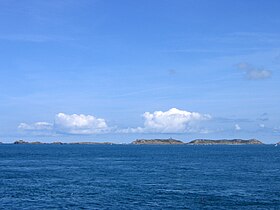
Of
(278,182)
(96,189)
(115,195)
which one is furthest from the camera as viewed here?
(278,182)

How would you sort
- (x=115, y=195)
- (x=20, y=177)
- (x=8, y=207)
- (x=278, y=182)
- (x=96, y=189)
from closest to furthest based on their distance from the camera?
(x=8, y=207) < (x=115, y=195) < (x=96, y=189) < (x=278, y=182) < (x=20, y=177)

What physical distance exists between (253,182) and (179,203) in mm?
37421

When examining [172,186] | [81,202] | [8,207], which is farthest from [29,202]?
[172,186]

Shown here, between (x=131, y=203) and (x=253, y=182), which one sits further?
(x=253, y=182)

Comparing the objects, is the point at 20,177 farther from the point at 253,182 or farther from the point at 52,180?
the point at 253,182

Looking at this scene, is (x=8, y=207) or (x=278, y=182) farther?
(x=278, y=182)

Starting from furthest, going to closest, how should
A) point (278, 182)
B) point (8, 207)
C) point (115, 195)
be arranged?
point (278, 182), point (115, 195), point (8, 207)

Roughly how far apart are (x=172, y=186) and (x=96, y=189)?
1921 centimetres

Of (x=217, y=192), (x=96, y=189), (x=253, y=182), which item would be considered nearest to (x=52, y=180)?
(x=96, y=189)

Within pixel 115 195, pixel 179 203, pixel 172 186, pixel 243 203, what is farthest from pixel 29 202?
pixel 243 203

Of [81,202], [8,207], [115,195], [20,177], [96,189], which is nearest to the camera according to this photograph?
[8,207]

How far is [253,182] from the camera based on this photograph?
358ft

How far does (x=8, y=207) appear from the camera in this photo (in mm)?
76125

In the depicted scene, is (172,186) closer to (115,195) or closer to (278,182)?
(115,195)
